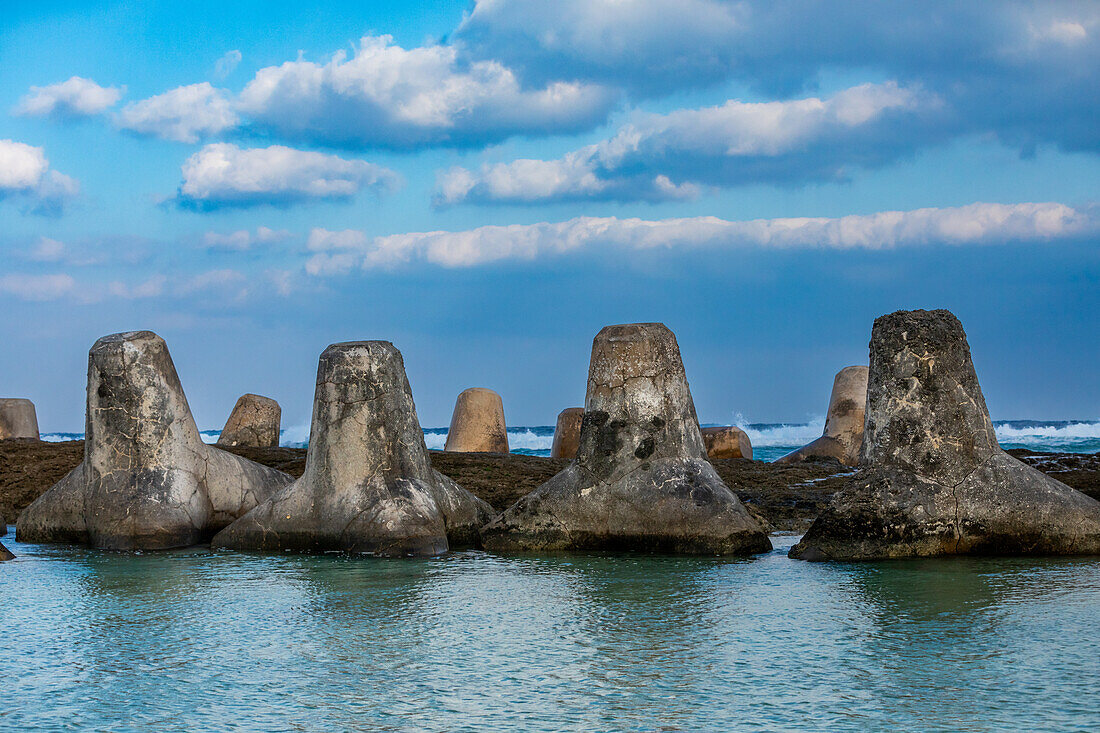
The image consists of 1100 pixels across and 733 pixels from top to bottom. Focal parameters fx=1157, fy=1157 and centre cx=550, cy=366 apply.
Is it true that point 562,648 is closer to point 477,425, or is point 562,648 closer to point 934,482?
point 934,482

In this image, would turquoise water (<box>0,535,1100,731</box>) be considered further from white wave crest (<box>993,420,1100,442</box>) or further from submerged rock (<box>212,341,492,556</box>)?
white wave crest (<box>993,420,1100,442</box>)

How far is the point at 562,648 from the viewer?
580cm

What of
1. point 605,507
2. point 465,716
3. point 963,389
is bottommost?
point 465,716

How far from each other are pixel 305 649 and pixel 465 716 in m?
1.58

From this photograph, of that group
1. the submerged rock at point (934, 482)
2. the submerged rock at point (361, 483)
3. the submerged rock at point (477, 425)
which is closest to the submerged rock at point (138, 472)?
the submerged rock at point (361, 483)

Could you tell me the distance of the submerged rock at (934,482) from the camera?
29.1 ft

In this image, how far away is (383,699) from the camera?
4.83 meters

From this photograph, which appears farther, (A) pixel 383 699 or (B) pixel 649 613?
(B) pixel 649 613

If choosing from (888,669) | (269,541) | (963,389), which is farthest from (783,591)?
(269,541)

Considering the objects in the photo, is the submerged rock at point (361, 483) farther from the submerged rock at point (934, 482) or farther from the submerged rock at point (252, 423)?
the submerged rock at point (252, 423)

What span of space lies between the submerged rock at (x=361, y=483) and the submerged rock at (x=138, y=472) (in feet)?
2.26

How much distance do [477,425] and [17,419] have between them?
8275 millimetres

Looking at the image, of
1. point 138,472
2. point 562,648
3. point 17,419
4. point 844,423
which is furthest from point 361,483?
point 17,419

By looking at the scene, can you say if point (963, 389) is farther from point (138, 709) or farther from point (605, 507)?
point (138, 709)
